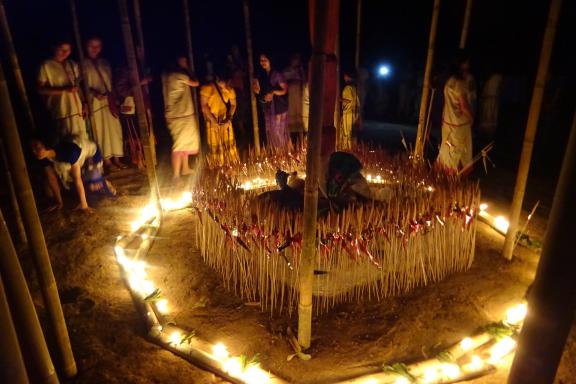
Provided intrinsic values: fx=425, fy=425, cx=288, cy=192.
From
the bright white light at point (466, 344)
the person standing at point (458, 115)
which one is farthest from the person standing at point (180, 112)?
the bright white light at point (466, 344)

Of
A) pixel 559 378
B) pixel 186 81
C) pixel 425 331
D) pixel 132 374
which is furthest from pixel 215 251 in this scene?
pixel 186 81

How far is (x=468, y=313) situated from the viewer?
3367 mm

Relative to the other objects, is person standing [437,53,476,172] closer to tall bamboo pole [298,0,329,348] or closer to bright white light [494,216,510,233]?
bright white light [494,216,510,233]

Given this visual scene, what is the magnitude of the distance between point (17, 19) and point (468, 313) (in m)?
A: 10.8

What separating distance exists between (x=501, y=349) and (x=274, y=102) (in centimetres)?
548

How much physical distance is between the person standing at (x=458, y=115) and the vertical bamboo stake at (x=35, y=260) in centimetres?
439

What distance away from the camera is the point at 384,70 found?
1318 centimetres

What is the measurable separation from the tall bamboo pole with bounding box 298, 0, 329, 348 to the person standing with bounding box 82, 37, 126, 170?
462 centimetres

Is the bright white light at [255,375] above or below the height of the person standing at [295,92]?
below

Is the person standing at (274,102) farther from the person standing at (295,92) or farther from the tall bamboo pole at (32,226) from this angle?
the tall bamboo pole at (32,226)

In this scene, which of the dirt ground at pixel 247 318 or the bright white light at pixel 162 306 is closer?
the dirt ground at pixel 247 318

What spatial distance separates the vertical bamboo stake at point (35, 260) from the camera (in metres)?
2.09

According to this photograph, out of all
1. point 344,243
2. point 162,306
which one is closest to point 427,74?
point 344,243

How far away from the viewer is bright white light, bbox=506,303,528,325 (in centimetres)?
323
